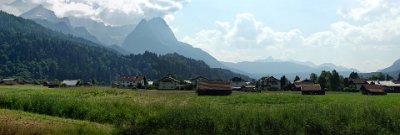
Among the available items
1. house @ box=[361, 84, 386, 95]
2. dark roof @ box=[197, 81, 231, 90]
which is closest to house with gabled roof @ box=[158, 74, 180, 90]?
dark roof @ box=[197, 81, 231, 90]

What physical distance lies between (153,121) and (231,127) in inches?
268

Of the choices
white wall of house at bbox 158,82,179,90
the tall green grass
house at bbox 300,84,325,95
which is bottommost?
the tall green grass

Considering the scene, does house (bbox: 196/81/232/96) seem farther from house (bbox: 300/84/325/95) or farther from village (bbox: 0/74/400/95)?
house (bbox: 300/84/325/95)

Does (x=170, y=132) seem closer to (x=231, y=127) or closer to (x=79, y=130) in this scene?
(x=231, y=127)

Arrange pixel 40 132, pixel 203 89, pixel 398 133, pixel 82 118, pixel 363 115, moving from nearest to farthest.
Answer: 1. pixel 40 132
2. pixel 398 133
3. pixel 363 115
4. pixel 82 118
5. pixel 203 89

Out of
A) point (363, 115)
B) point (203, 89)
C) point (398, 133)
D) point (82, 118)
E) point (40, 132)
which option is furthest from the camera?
point (203, 89)

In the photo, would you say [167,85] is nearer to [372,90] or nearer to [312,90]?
[312,90]

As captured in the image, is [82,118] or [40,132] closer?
[40,132]

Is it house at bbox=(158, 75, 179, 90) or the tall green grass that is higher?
house at bbox=(158, 75, 179, 90)

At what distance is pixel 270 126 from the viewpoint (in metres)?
30.8

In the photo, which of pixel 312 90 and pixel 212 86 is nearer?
pixel 212 86

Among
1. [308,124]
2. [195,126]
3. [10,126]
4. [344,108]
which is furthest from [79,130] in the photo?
[344,108]

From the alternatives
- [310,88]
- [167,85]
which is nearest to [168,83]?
[167,85]

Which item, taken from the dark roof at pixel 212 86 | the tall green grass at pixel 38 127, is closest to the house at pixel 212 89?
the dark roof at pixel 212 86
